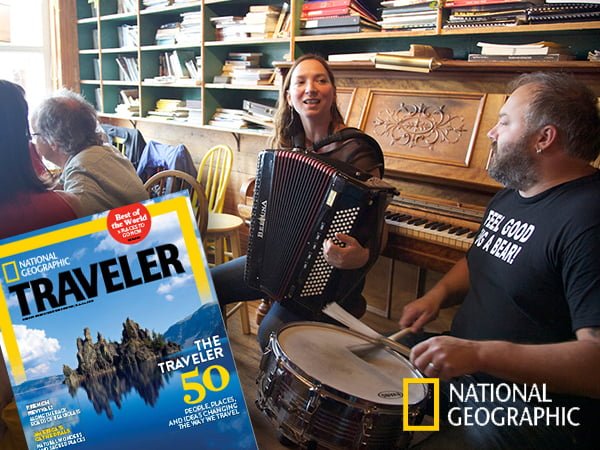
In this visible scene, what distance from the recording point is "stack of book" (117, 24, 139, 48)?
4.18 metres

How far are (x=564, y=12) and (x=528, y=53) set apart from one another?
17cm

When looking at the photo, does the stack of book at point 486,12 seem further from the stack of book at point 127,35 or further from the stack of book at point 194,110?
the stack of book at point 127,35

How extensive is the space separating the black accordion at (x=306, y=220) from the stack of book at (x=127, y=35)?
9.92ft

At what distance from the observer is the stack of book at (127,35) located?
4180 mm

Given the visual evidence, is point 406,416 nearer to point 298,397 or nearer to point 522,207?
point 298,397

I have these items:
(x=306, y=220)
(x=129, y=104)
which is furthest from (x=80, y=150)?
(x=129, y=104)

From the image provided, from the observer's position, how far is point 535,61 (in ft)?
6.15

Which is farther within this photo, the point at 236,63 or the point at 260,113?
the point at 236,63

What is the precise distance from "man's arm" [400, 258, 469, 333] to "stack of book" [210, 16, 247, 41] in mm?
2283

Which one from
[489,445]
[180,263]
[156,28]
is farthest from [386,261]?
[156,28]

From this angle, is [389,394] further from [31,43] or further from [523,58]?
[31,43]

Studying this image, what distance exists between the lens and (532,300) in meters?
1.19

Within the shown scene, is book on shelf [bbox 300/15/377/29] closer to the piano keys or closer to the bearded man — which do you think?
the piano keys

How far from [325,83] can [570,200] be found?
105 cm
